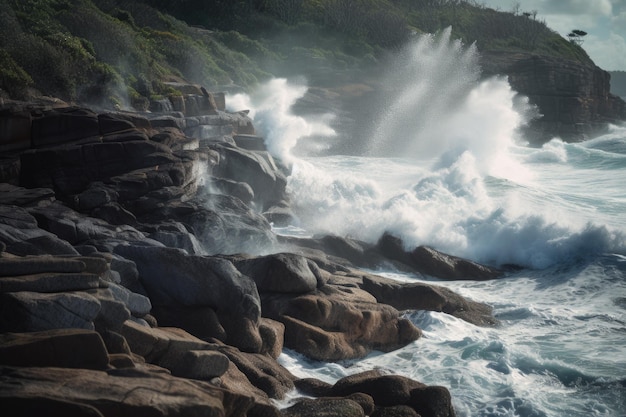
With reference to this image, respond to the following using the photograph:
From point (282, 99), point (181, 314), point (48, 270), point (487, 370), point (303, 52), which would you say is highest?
point (303, 52)

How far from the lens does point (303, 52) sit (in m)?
61.9

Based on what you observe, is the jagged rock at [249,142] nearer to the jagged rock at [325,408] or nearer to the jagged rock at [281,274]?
Answer: the jagged rock at [281,274]

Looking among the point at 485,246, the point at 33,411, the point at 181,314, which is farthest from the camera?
the point at 485,246

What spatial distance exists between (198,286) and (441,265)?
9969mm

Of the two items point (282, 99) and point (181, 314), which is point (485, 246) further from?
point (282, 99)

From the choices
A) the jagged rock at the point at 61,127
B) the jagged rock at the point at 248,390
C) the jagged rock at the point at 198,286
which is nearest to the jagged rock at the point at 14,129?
the jagged rock at the point at 61,127

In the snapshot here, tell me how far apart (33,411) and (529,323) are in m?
12.2

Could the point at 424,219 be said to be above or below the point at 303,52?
below

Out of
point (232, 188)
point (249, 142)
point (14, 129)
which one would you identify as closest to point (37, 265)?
point (14, 129)

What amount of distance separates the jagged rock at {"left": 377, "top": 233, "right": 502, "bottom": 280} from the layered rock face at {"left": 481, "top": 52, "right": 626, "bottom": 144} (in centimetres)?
3523

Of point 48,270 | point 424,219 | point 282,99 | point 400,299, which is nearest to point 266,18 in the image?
point 282,99

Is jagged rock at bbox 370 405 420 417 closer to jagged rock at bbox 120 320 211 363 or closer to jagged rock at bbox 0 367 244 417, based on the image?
jagged rock at bbox 120 320 211 363

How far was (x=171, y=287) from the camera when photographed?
12.1 meters

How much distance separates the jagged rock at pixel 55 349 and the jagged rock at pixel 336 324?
556 centimetres
